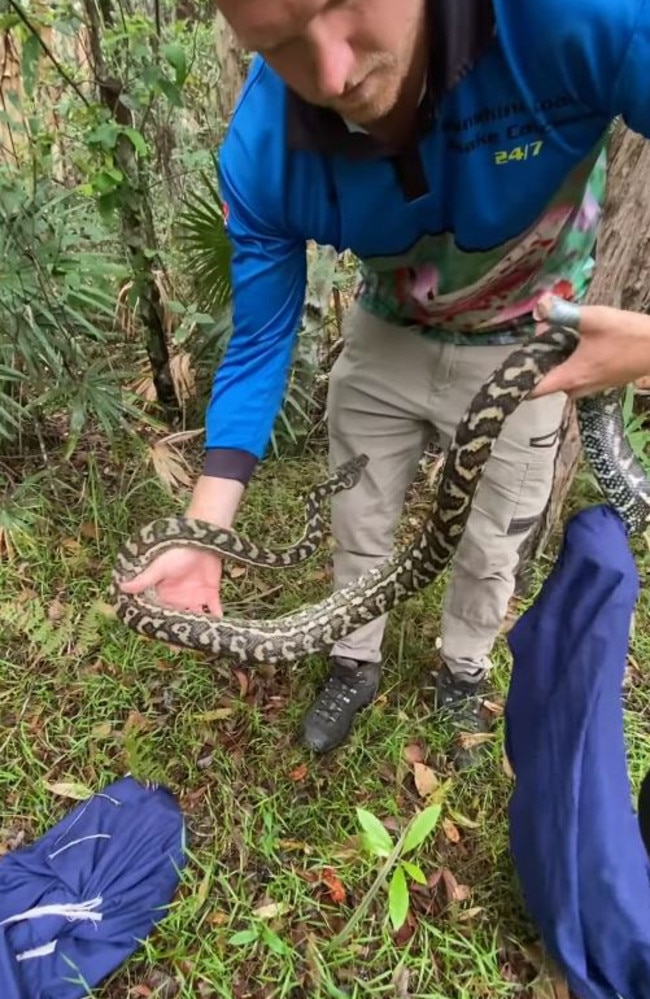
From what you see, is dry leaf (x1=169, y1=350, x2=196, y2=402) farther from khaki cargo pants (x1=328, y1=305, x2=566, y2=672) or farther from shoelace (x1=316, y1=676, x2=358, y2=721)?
shoelace (x1=316, y1=676, x2=358, y2=721)

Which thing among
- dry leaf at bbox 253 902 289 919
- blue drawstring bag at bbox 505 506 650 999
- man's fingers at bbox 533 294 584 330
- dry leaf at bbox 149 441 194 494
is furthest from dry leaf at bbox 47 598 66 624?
man's fingers at bbox 533 294 584 330

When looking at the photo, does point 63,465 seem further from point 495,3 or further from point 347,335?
point 495,3

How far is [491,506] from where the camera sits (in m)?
2.96

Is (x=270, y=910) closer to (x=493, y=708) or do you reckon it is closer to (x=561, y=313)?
(x=493, y=708)

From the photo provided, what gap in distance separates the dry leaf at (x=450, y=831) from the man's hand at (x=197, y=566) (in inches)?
51.5

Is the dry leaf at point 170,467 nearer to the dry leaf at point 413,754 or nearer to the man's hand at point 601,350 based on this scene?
the dry leaf at point 413,754

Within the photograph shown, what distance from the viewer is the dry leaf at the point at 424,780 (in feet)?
10.6

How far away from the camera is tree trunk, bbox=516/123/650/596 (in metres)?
3.33

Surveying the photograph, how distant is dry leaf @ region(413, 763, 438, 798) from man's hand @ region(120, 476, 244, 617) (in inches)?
50.2

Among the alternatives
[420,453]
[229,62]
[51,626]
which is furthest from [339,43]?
[229,62]

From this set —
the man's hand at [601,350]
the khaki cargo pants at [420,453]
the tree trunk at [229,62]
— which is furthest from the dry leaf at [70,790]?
the tree trunk at [229,62]

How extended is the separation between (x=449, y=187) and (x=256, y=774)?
2.30 m

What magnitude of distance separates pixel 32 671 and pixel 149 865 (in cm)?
111

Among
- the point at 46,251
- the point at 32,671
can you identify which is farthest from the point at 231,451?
the point at 46,251
